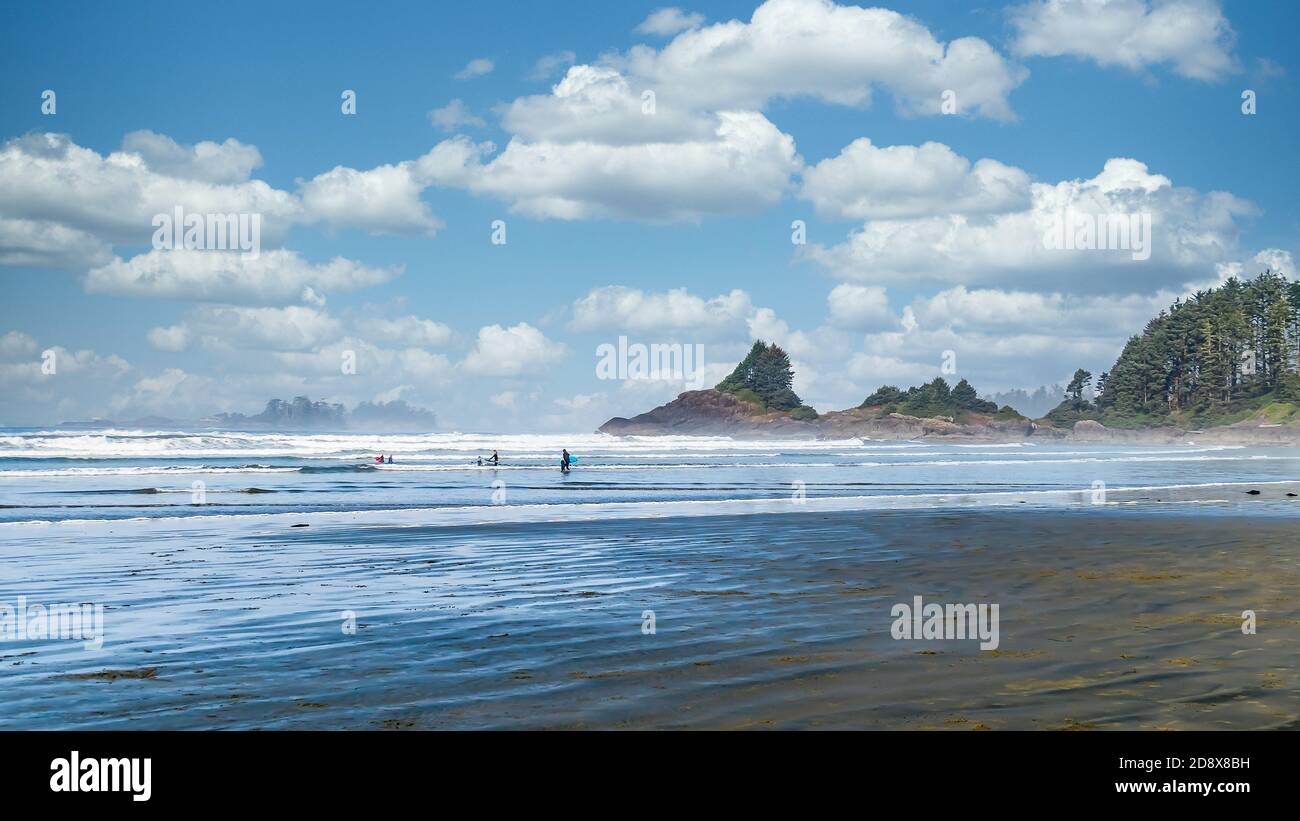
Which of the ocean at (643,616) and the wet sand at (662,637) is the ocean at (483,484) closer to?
the ocean at (643,616)

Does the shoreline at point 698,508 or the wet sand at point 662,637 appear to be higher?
the wet sand at point 662,637

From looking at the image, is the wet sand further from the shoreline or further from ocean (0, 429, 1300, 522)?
ocean (0, 429, 1300, 522)

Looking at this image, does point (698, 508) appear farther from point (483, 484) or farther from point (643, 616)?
point (643, 616)

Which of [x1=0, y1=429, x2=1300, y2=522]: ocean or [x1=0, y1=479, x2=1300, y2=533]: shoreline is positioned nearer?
[x1=0, y1=479, x2=1300, y2=533]: shoreline

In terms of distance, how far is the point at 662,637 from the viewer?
40.4 ft

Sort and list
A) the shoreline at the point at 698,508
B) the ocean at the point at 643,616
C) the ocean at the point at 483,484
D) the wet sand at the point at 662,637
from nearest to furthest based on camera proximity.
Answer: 1. the wet sand at the point at 662,637
2. the ocean at the point at 643,616
3. the shoreline at the point at 698,508
4. the ocean at the point at 483,484

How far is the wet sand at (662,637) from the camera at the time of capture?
8.72 metres

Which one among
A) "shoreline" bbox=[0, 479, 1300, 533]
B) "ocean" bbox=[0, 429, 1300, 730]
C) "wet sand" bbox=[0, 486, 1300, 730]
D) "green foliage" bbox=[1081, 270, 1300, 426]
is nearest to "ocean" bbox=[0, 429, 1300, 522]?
"shoreline" bbox=[0, 479, 1300, 533]

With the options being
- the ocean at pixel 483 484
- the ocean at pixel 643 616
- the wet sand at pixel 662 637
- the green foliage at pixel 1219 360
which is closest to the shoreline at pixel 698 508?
the ocean at pixel 483 484

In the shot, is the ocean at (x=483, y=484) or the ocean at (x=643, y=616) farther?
the ocean at (x=483, y=484)

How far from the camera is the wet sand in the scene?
8719mm

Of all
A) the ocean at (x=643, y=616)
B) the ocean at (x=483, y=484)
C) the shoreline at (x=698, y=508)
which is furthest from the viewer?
the ocean at (x=483, y=484)

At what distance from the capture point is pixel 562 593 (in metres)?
16.2
